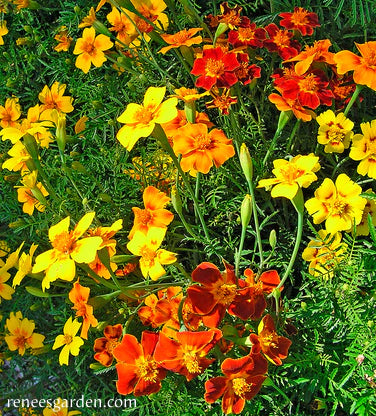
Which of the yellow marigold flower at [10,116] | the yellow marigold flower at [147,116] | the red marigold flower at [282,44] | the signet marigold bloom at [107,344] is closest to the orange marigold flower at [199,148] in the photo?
the yellow marigold flower at [147,116]

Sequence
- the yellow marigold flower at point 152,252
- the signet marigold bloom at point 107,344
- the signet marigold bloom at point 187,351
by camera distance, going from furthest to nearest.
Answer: the signet marigold bloom at point 107,344, the yellow marigold flower at point 152,252, the signet marigold bloom at point 187,351

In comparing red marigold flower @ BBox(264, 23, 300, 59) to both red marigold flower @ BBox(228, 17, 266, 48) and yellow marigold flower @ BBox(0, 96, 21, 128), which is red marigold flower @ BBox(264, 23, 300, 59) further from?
yellow marigold flower @ BBox(0, 96, 21, 128)

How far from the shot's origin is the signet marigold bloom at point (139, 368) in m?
1.22

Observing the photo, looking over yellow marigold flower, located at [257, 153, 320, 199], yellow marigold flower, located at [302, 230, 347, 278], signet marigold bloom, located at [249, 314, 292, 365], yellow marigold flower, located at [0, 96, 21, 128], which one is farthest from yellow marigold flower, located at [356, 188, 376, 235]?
yellow marigold flower, located at [0, 96, 21, 128]

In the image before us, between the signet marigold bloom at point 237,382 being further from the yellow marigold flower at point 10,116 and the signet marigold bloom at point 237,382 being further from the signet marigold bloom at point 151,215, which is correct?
the yellow marigold flower at point 10,116

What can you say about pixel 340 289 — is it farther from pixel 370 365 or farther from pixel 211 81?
pixel 211 81

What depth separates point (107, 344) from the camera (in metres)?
1.42

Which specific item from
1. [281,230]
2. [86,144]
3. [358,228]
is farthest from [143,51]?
[358,228]

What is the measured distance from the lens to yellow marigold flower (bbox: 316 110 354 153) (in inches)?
56.6

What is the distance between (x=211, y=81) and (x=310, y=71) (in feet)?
0.84

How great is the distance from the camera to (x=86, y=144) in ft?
6.24

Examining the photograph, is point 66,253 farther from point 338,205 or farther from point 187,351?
point 338,205

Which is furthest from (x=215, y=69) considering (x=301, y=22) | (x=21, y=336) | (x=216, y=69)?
(x=21, y=336)

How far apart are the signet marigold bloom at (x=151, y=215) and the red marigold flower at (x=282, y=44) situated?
0.47 meters
